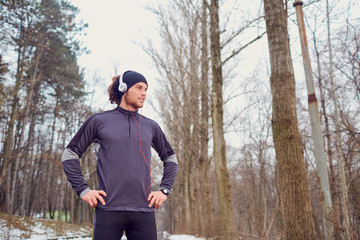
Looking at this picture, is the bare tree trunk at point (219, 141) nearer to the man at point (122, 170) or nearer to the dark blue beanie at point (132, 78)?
the man at point (122, 170)

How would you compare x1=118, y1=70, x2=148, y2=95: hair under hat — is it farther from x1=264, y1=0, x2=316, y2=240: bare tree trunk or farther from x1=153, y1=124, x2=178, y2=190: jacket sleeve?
x1=264, y1=0, x2=316, y2=240: bare tree trunk

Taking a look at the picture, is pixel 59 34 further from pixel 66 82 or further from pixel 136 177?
pixel 136 177

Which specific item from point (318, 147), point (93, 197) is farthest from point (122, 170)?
point (318, 147)

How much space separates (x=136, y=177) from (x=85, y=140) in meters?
0.49

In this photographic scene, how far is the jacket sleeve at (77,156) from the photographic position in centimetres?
214

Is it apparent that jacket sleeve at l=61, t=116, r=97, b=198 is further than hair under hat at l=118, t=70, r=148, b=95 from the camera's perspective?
No

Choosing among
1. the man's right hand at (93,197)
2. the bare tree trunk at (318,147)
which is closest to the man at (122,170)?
the man's right hand at (93,197)

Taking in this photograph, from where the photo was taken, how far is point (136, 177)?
2146mm

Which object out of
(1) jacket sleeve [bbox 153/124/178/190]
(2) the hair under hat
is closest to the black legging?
(1) jacket sleeve [bbox 153/124/178/190]

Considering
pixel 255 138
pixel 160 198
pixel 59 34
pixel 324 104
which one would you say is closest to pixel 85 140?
pixel 160 198

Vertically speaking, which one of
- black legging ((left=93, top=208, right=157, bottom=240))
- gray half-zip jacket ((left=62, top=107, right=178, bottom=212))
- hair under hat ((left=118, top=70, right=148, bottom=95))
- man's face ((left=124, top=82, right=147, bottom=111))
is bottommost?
black legging ((left=93, top=208, right=157, bottom=240))

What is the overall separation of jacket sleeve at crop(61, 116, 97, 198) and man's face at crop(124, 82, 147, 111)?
0.32 meters

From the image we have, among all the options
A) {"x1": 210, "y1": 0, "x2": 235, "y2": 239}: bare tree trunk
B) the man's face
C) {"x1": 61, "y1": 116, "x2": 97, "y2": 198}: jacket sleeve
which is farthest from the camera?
{"x1": 210, "y1": 0, "x2": 235, "y2": 239}: bare tree trunk

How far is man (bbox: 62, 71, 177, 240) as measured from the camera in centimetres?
205
